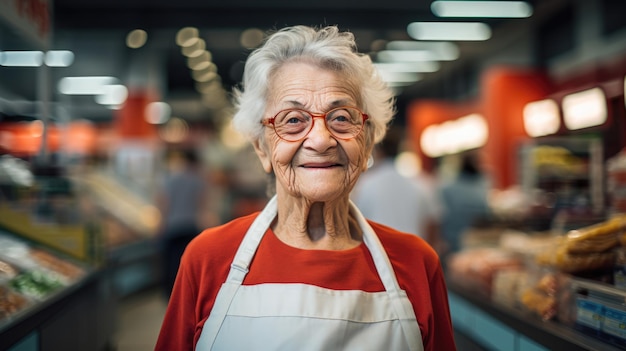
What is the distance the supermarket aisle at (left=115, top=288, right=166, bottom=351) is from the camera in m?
5.73

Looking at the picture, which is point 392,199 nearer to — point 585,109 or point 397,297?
point 585,109

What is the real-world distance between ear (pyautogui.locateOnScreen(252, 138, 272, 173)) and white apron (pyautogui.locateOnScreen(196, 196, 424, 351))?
0.29 metres

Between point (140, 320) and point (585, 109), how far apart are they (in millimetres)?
5211

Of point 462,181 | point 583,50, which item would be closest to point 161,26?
point 462,181

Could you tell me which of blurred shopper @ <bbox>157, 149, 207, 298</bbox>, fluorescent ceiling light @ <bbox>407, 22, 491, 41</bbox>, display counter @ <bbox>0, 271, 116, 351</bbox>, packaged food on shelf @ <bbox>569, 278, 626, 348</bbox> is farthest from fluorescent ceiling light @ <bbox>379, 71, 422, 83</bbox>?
packaged food on shelf @ <bbox>569, 278, 626, 348</bbox>

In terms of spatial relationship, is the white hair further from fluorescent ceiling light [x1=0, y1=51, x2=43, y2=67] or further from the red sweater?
fluorescent ceiling light [x1=0, y1=51, x2=43, y2=67]

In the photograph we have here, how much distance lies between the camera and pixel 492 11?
7.01m

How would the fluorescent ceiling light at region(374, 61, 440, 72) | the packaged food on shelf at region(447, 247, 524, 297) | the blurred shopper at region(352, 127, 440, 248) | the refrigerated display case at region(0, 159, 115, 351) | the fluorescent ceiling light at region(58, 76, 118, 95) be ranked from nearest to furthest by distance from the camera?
the refrigerated display case at region(0, 159, 115, 351) → the packaged food on shelf at region(447, 247, 524, 297) → the blurred shopper at region(352, 127, 440, 248) → the fluorescent ceiling light at region(374, 61, 440, 72) → the fluorescent ceiling light at region(58, 76, 118, 95)

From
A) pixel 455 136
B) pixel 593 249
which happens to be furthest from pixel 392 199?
pixel 455 136

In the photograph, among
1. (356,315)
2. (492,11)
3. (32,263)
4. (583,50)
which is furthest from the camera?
A: (583,50)

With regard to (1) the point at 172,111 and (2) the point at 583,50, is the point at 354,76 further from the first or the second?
(1) the point at 172,111

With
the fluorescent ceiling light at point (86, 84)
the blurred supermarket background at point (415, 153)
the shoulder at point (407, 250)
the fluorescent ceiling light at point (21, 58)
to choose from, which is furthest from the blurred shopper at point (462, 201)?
the fluorescent ceiling light at point (86, 84)

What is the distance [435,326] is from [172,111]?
77.2ft

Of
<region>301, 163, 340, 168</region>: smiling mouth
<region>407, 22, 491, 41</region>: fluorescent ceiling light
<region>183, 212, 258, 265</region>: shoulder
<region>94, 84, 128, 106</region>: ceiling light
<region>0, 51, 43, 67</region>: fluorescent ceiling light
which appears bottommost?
<region>183, 212, 258, 265</region>: shoulder
